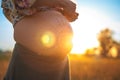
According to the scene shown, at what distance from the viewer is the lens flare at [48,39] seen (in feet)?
7.08

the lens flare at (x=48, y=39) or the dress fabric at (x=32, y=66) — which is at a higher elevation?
the lens flare at (x=48, y=39)

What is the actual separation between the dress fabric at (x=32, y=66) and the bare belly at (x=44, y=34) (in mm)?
39

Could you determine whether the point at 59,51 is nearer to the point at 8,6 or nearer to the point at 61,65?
the point at 61,65

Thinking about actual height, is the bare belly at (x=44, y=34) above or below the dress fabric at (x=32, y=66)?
above

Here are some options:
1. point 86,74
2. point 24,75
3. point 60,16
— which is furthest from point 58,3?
point 86,74

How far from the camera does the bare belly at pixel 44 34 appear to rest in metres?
2.14

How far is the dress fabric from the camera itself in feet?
7.12

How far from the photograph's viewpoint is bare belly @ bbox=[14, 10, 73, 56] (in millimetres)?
2145

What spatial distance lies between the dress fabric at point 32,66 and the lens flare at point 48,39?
74 millimetres

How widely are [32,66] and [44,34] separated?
7.2 inches

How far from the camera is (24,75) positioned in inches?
87.2

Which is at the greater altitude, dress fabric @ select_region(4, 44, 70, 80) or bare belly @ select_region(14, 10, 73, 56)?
bare belly @ select_region(14, 10, 73, 56)

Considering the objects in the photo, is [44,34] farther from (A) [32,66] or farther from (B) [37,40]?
(A) [32,66]

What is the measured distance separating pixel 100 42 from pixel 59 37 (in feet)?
94.2
